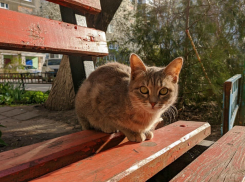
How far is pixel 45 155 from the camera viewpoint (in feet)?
3.41

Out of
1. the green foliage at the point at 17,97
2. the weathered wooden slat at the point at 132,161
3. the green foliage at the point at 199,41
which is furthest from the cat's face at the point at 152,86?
the green foliage at the point at 17,97

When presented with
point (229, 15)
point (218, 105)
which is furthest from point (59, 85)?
point (229, 15)

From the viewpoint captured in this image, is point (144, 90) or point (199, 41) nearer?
point (144, 90)

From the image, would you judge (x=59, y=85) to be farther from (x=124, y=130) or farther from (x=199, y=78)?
(x=124, y=130)

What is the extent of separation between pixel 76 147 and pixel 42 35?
0.67 meters

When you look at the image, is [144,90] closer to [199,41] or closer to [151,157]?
[151,157]

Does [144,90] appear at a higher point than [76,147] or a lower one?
higher

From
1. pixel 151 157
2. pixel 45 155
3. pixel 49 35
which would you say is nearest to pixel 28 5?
pixel 49 35

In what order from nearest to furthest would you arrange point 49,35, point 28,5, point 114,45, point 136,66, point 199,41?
point 49,35 → point 136,66 → point 199,41 → point 114,45 → point 28,5

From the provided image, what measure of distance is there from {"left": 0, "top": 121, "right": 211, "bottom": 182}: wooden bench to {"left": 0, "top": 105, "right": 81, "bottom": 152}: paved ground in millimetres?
1683

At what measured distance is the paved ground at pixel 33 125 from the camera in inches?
112

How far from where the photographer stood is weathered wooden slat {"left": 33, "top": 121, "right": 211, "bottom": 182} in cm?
90

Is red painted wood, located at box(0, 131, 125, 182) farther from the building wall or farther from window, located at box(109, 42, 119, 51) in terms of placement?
the building wall

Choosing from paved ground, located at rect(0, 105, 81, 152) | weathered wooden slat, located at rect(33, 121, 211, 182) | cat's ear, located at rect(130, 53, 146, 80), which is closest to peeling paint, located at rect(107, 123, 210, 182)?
weathered wooden slat, located at rect(33, 121, 211, 182)
